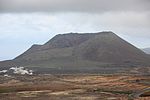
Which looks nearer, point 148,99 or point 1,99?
point 148,99

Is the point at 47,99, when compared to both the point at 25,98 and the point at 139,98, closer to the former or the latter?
the point at 25,98

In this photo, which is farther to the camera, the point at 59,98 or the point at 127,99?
the point at 59,98

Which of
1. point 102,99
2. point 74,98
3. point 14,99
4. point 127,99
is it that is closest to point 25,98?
point 14,99

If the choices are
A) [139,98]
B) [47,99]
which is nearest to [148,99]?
[139,98]

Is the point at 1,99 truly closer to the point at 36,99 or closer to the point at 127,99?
the point at 36,99

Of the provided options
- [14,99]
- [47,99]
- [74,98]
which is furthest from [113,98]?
[14,99]

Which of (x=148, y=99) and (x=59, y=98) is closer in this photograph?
(x=148, y=99)

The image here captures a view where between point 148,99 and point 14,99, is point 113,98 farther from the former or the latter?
point 14,99
